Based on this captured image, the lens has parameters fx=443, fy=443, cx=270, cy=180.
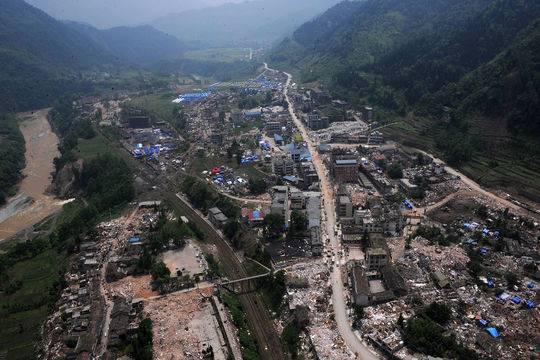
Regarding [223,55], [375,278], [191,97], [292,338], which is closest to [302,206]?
[375,278]

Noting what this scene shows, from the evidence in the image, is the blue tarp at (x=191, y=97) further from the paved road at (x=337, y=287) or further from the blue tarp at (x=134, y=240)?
the blue tarp at (x=134, y=240)

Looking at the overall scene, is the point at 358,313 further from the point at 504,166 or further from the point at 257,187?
the point at 504,166

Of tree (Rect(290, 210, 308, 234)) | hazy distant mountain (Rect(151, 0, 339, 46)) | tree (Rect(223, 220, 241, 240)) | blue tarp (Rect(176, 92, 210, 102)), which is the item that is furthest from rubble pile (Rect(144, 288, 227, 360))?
hazy distant mountain (Rect(151, 0, 339, 46))

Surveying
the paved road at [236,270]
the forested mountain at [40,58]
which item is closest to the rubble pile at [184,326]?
the paved road at [236,270]

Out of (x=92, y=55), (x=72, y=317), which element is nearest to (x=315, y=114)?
(x=72, y=317)

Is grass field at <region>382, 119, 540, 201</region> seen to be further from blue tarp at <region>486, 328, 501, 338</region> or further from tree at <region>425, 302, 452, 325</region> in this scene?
tree at <region>425, 302, 452, 325</region>

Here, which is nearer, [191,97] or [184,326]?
[184,326]
